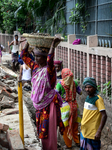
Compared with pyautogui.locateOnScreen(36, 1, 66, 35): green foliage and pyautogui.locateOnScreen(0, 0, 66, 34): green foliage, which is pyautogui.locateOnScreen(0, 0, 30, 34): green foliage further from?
pyautogui.locateOnScreen(36, 1, 66, 35): green foliage

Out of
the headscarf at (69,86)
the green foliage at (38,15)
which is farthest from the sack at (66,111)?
the green foliage at (38,15)

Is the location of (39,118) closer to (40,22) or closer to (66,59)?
(66,59)

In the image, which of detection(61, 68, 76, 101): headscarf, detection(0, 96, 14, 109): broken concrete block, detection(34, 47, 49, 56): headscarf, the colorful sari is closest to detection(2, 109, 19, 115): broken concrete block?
detection(0, 96, 14, 109): broken concrete block

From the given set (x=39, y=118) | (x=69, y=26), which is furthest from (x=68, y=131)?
(x=69, y=26)

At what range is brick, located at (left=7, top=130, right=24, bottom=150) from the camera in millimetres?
3108

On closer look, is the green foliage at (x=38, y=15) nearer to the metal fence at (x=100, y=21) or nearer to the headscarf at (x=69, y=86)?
the metal fence at (x=100, y=21)

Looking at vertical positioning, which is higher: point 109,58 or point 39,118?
point 109,58

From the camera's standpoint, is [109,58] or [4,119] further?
[109,58]

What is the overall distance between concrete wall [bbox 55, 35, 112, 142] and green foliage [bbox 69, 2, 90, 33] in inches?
25.4

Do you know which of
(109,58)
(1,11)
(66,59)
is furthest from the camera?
(1,11)

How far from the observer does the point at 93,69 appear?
7230 mm

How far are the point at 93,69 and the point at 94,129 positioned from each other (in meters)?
3.64

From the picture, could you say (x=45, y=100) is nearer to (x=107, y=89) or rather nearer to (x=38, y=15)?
(x=107, y=89)

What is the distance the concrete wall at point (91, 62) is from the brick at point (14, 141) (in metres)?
2.92
